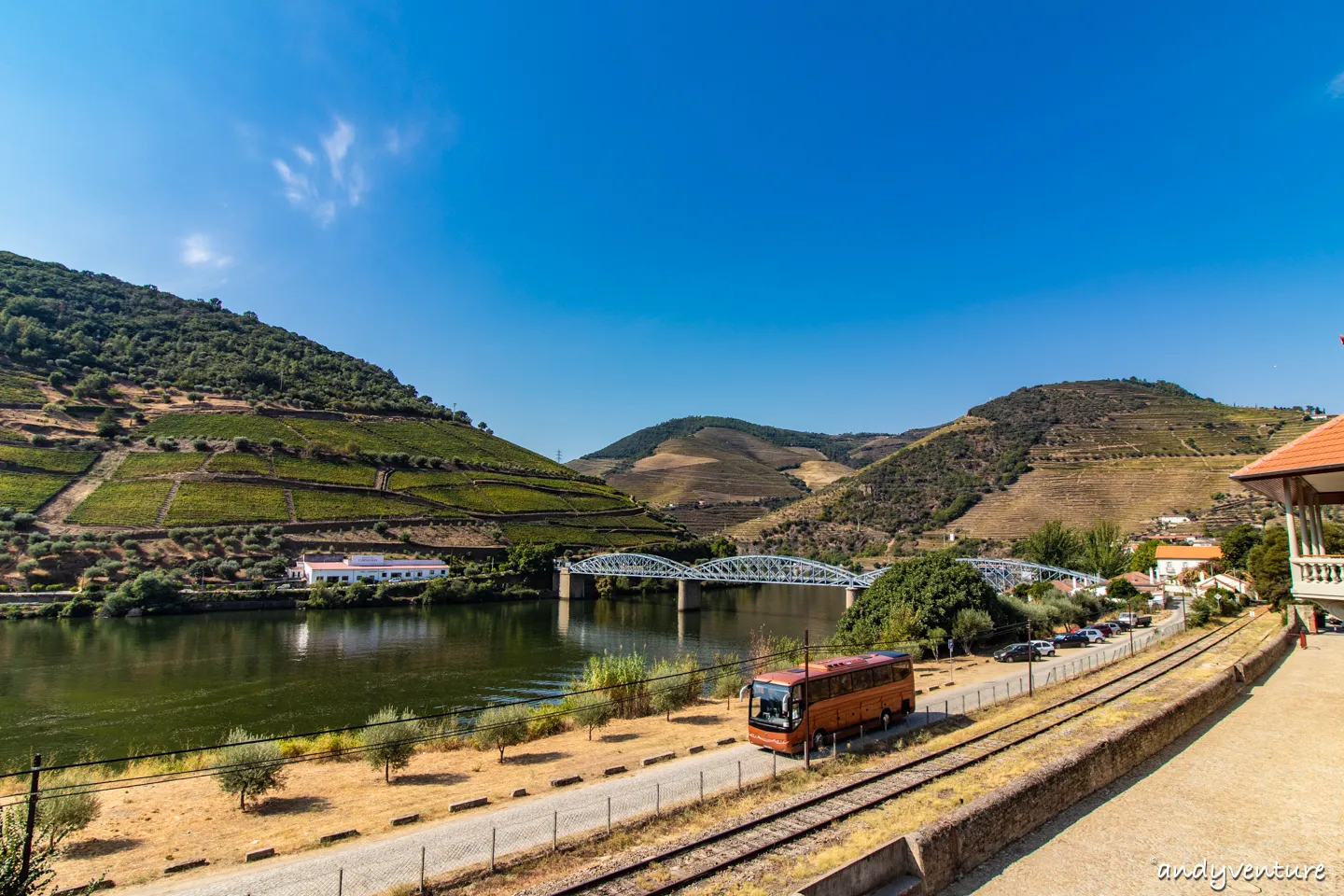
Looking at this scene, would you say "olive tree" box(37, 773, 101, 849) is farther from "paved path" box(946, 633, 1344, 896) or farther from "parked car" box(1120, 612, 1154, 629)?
"parked car" box(1120, 612, 1154, 629)

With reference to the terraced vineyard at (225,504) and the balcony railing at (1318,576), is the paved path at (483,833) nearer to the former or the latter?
the balcony railing at (1318,576)

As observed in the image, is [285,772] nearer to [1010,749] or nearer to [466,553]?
[1010,749]

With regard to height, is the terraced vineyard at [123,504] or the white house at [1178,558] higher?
the terraced vineyard at [123,504]

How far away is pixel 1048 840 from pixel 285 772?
20.2m

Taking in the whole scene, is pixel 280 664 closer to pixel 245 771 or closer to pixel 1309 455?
pixel 245 771

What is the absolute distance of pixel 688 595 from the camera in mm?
83000

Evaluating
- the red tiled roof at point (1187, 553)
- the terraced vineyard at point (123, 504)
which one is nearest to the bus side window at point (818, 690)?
the red tiled roof at point (1187, 553)

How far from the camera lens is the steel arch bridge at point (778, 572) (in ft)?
225

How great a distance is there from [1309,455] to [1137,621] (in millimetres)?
50181

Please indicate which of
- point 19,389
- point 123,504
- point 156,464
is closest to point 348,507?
point 156,464

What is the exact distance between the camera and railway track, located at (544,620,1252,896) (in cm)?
1012

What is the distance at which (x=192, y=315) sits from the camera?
14912 cm

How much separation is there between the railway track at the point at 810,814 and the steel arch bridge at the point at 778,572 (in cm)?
4582

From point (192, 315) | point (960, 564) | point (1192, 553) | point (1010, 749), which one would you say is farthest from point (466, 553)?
point (192, 315)
